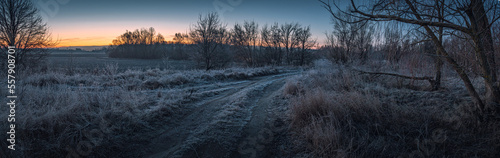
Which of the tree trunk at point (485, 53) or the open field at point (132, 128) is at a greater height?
the tree trunk at point (485, 53)

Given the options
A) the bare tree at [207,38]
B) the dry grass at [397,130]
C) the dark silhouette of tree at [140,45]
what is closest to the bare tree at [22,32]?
the bare tree at [207,38]

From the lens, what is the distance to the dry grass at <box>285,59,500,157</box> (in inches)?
106

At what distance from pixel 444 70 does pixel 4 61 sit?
22.6 metres

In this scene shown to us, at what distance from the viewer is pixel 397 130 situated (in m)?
3.19

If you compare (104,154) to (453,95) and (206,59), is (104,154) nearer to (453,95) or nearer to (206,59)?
(453,95)

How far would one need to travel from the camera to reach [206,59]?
70.3ft

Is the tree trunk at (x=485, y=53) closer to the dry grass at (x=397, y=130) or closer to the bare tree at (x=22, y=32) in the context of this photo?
the dry grass at (x=397, y=130)

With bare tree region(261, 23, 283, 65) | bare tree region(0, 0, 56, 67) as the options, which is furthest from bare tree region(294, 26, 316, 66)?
bare tree region(0, 0, 56, 67)

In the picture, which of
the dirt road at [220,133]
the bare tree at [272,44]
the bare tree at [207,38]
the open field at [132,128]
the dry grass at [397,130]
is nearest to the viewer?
the dry grass at [397,130]

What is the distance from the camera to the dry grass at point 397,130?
269 cm

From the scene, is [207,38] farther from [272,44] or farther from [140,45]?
[140,45]

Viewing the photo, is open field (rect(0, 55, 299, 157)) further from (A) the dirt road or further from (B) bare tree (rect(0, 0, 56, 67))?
(B) bare tree (rect(0, 0, 56, 67))

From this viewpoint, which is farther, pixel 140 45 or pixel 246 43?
pixel 140 45

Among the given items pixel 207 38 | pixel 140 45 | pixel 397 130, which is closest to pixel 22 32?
pixel 207 38
